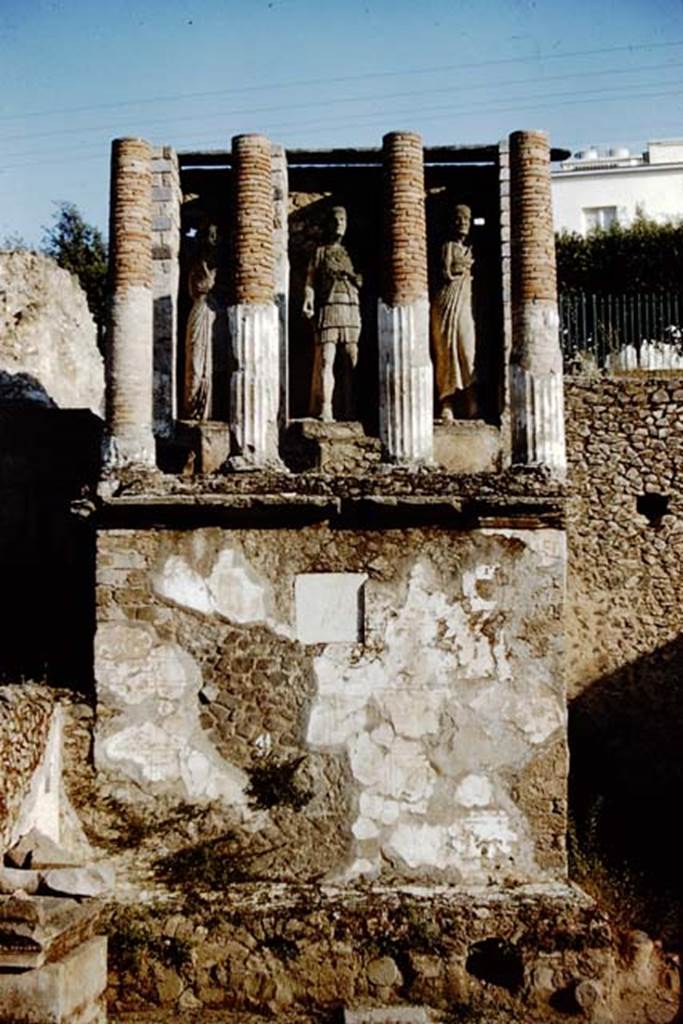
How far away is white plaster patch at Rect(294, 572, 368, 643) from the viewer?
8859mm

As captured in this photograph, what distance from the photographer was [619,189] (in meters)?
39.2

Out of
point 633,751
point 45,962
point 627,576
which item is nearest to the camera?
point 45,962

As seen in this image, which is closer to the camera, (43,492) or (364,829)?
(364,829)

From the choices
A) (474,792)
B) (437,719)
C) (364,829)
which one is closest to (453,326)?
(437,719)

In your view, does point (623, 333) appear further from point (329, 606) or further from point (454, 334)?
point (329, 606)

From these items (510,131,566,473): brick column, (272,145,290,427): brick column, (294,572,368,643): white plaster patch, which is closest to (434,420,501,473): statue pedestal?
(510,131,566,473): brick column

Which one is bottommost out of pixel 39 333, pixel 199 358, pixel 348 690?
pixel 348 690

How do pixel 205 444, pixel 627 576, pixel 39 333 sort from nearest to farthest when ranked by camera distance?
pixel 205 444
pixel 627 576
pixel 39 333

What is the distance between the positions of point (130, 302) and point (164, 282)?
2.60 feet

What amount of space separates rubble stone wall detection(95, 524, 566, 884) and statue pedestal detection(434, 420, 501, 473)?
1911 mm

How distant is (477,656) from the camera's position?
350 inches

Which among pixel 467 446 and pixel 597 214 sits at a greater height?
pixel 597 214

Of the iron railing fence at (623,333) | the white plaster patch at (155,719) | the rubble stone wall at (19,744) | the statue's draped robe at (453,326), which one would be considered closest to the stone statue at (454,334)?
the statue's draped robe at (453,326)

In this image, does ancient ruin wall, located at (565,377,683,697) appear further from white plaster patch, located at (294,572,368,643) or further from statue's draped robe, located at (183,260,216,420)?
white plaster patch, located at (294,572,368,643)
